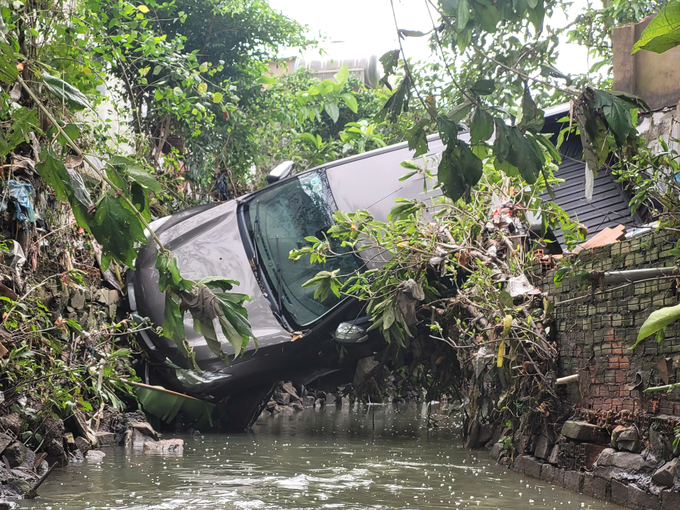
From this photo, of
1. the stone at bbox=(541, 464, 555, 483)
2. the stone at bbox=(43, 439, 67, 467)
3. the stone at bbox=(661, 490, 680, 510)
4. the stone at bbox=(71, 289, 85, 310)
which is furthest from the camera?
the stone at bbox=(71, 289, 85, 310)

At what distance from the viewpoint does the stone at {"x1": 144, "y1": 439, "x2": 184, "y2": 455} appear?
7844 mm

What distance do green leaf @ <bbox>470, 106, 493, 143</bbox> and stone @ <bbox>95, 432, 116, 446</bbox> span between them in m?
6.97

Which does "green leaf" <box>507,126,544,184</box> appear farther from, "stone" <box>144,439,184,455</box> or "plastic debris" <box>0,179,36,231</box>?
"stone" <box>144,439,184,455</box>

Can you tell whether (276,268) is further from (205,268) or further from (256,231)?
(205,268)

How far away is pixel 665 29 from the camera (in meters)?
1.38

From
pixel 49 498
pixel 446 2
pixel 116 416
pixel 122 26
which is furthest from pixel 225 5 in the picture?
pixel 446 2

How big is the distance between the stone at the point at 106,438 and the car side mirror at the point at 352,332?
9.39 feet

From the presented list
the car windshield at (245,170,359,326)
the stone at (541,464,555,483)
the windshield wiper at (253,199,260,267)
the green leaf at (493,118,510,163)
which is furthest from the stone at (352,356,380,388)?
the green leaf at (493,118,510,163)

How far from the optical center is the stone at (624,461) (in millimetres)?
4645

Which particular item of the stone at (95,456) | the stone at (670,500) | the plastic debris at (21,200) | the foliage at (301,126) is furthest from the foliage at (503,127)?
the foliage at (301,126)

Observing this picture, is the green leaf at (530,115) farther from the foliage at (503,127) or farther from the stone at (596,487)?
the stone at (596,487)

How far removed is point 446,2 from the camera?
2.20 m

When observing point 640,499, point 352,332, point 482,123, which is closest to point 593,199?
point 352,332

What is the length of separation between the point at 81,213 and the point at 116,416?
707 centimetres
